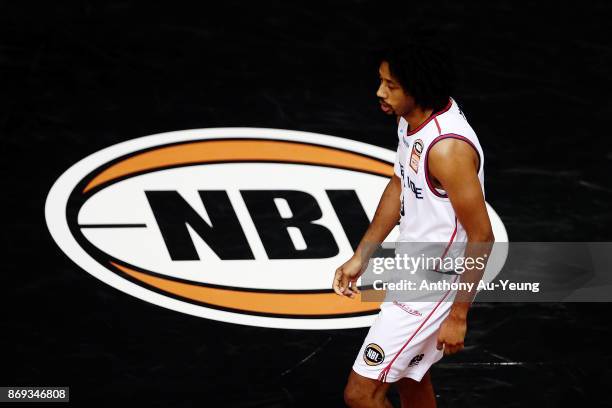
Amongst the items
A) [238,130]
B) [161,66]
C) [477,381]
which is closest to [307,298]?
[477,381]

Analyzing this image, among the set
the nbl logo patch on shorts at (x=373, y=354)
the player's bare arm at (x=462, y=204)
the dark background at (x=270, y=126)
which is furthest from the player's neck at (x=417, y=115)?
the dark background at (x=270, y=126)

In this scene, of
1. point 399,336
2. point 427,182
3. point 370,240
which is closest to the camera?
point 427,182

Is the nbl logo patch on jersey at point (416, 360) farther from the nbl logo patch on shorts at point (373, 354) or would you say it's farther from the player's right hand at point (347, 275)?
the player's right hand at point (347, 275)

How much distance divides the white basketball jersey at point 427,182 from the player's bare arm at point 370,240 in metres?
0.19

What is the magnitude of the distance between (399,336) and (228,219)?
5.26ft

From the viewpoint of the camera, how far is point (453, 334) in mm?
3400

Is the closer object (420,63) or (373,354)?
(420,63)

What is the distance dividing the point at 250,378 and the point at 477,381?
3.06 ft

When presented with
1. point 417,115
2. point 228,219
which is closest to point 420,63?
point 417,115

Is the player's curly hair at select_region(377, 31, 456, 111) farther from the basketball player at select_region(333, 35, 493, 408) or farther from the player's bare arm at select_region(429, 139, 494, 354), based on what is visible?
the player's bare arm at select_region(429, 139, 494, 354)

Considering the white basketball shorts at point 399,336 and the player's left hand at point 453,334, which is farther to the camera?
the white basketball shorts at point 399,336

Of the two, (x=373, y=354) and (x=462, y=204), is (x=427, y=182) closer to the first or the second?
(x=462, y=204)

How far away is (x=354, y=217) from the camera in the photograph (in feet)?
16.6

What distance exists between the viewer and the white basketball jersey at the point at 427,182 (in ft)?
11.2
